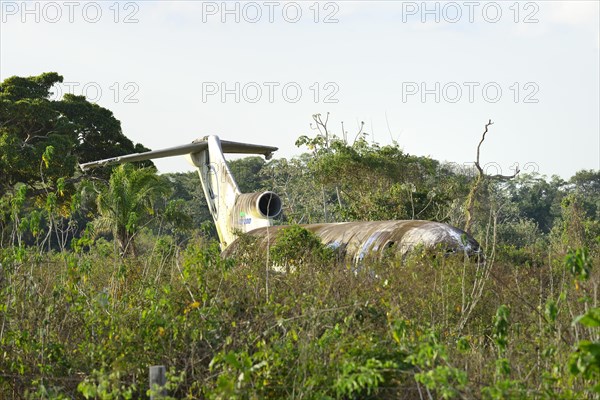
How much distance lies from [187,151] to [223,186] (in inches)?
97.9

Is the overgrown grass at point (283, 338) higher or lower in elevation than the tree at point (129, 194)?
lower

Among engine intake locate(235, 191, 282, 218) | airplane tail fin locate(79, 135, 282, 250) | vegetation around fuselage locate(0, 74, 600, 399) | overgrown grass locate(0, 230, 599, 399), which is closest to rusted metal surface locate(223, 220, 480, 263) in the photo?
vegetation around fuselage locate(0, 74, 600, 399)

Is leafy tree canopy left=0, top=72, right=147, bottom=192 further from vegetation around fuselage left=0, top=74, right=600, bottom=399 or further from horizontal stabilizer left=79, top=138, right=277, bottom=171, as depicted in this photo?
vegetation around fuselage left=0, top=74, right=600, bottom=399

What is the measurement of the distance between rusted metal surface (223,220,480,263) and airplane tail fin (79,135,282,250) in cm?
498

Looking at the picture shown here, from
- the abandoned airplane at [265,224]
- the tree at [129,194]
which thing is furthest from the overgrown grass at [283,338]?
the tree at [129,194]

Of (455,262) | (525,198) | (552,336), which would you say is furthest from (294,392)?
(525,198)

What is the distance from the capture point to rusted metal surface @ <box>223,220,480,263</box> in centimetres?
1639

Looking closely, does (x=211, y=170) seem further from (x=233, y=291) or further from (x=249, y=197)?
(x=233, y=291)

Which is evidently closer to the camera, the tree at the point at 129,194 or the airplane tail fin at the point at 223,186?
the airplane tail fin at the point at 223,186

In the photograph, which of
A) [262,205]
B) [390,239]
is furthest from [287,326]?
[262,205]

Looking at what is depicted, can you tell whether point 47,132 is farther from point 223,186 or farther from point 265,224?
point 265,224

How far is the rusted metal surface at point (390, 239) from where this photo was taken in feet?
53.8

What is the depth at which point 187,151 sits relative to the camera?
29.4 meters

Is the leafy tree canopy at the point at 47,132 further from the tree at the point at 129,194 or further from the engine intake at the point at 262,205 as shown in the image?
the engine intake at the point at 262,205
